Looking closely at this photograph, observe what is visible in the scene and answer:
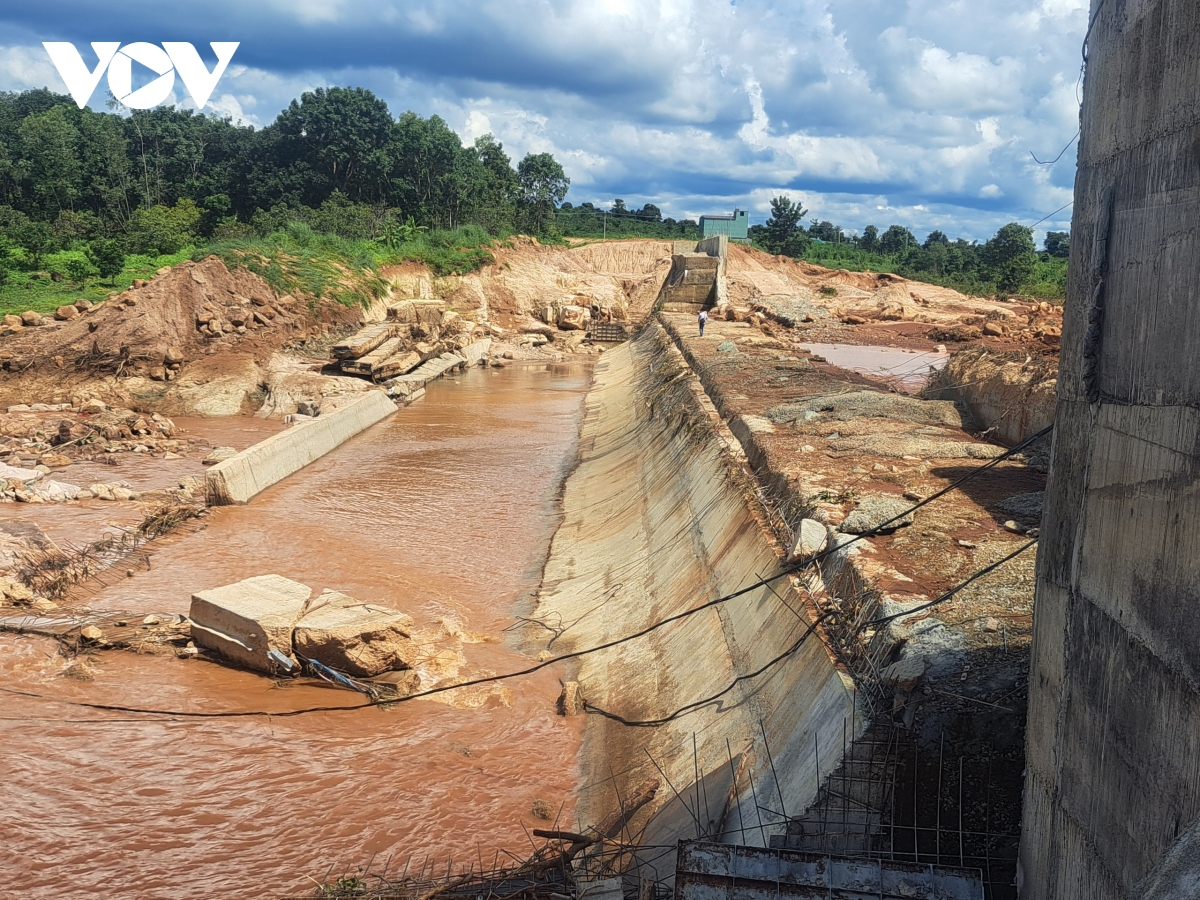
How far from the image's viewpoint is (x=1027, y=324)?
31172 mm

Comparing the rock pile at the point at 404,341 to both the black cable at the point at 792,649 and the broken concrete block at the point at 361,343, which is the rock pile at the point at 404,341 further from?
the black cable at the point at 792,649

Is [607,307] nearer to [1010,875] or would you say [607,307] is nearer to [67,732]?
[67,732]

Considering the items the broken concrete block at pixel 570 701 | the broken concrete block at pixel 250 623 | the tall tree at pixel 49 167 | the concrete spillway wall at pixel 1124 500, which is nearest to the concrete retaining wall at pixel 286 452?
the broken concrete block at pixel 250 623

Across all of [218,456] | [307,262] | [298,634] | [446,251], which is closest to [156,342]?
[218,456]

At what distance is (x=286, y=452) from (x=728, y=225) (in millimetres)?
A: 49895

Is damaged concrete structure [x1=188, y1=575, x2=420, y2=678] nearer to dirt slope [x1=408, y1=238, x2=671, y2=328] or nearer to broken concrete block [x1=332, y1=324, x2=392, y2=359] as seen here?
broken concrete block [x1=332, y1=324, x2=392, y2=359]

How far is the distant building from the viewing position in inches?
2489

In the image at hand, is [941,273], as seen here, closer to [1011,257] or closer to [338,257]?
[1011,257]

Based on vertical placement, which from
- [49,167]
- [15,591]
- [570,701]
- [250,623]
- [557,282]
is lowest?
[570,701]

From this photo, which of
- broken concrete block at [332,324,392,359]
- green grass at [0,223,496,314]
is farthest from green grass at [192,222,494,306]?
broken concrete block at [332,324,392,359]

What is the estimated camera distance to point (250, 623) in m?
10.2

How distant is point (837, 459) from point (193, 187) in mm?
59340

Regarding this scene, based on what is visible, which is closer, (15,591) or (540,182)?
(15,591)

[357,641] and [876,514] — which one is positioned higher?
[876,514]
